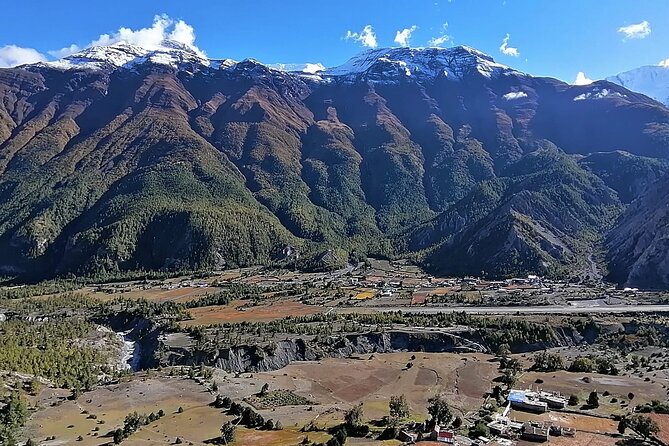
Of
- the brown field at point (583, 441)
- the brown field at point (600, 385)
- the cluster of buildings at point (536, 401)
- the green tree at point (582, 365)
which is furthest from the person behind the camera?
the green tree at point (582, 365)

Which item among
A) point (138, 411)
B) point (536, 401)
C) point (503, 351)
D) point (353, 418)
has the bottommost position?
point (138, 411)

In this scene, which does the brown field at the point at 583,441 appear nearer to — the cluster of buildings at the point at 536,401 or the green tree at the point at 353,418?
the cluster of buildings at the point at 536,401

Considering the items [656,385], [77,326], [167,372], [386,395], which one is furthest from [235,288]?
[656,385]

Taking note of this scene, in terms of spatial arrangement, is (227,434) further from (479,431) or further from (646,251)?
(646,251)

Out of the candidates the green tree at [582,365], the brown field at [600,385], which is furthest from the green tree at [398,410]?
the green tree at [582,365]

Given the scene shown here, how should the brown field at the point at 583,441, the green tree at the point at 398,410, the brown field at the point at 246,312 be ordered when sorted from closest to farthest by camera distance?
the brown field at the point at 583,441 < the green tree at the point at 398,410 < the brown field at the point at 246,312

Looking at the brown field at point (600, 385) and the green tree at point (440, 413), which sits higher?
the green tree at point (440, 413)

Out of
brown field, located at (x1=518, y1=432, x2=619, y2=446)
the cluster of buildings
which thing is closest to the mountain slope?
the cluster of buildings

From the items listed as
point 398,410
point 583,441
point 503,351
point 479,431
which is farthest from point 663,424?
point 503,351

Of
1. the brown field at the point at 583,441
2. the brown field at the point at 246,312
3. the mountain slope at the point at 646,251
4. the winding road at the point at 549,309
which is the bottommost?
the brown field at the point at 583,441
